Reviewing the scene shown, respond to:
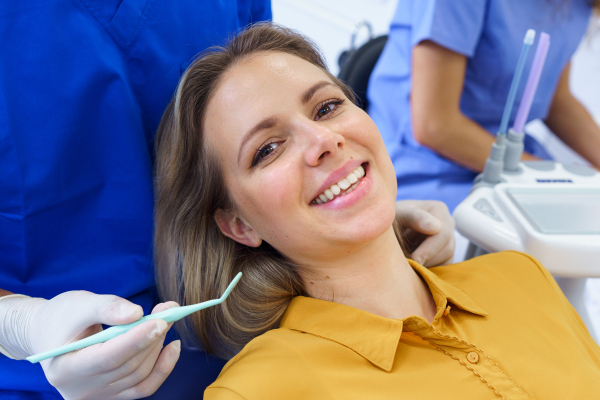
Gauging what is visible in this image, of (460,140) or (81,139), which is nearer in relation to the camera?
(81,139)

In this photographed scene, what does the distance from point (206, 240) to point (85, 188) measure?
0.83 ft

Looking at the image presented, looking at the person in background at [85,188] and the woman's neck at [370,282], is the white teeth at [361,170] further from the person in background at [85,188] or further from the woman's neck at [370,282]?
the person in background at [85,188]

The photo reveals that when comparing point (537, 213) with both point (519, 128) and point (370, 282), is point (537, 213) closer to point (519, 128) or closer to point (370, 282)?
point (519, 128)

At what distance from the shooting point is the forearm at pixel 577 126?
6.12ft

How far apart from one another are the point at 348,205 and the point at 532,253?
0.55m

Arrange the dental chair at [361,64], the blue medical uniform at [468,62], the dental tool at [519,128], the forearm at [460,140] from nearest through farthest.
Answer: the dental tool at [519,128]
the blue medical uniform at [468,62]
the forearm at [460,140]
the dental chair at [361,64]


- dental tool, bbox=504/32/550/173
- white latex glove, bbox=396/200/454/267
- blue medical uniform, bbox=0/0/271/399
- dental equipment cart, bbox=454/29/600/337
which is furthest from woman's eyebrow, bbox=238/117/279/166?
dental tool, bbox=504/32/550/173

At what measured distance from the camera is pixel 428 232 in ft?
3.61

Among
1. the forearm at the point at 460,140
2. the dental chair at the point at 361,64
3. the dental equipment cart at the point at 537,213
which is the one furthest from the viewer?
the dental chair at the point at 361,64

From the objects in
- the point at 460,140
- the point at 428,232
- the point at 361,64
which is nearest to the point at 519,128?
the point at 460,140

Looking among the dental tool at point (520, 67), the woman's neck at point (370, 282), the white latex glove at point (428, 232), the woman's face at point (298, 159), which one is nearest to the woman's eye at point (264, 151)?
the woman's face at point (298, 159)

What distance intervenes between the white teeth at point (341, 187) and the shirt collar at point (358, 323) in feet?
0.64

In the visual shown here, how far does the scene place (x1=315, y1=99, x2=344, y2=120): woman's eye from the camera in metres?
0.89

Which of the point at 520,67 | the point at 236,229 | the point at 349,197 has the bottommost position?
the point at 236,229
